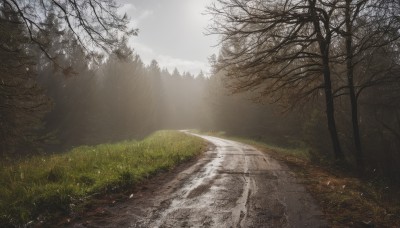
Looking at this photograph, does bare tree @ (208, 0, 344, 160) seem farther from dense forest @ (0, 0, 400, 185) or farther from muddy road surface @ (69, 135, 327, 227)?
muddy road surface @ (69, 135, 327, 227)

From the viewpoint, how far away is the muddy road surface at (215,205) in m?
5.90

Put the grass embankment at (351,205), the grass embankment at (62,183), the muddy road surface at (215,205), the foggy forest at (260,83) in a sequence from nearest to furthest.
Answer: the muddy road surface at (215,205) < the grass embankment at (62,183) < the grass embankment at (351,205) < the foggy forest at (260,83)

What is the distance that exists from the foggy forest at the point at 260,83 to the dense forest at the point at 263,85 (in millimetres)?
68

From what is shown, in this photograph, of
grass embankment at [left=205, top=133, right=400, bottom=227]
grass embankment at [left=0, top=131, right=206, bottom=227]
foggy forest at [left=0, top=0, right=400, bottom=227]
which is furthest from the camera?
foggy forest at [left=0, top=0, right=400, bottom=227]

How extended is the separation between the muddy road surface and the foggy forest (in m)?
1.93

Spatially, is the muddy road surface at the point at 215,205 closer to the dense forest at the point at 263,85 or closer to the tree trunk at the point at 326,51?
the dense forest at the point at 263,85

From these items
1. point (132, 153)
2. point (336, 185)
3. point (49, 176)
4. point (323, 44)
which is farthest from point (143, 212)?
point (323, 44)

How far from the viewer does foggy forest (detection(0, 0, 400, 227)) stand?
34.2 feet

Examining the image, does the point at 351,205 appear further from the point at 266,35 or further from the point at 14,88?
the point at 14,88

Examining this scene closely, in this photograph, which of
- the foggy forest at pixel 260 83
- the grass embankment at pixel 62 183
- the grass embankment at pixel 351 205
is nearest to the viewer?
the grass embankment at pixel 62 183

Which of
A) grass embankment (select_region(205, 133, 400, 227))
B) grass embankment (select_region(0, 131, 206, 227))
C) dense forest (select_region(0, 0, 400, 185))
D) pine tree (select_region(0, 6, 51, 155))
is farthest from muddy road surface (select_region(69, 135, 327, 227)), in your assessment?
pine tree (select_region(0, 6, 51, 155))

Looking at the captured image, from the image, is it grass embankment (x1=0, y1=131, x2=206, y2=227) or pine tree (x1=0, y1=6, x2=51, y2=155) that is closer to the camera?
grass embankment (x1=0, y1=131, x2=206, y2=227)

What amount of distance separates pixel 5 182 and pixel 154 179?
3.81m

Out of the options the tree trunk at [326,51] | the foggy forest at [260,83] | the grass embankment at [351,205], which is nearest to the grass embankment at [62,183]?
the foggy forest at [260,83]
